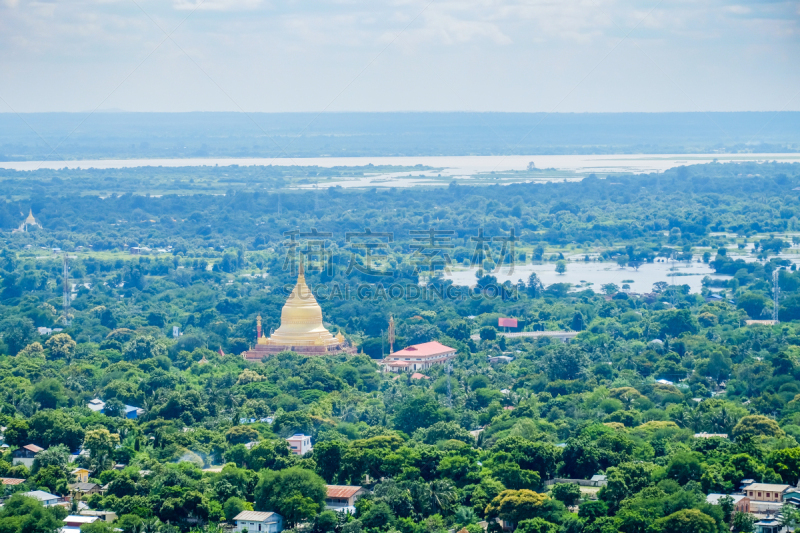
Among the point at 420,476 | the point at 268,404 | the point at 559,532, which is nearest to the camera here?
the point at 559,532

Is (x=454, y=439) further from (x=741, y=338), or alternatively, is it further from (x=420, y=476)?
(x=741, y=338)

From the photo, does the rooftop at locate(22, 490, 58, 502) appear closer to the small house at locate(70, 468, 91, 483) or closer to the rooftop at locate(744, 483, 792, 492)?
the small house at locate(70, 468, 91, 483)

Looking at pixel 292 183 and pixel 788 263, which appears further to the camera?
pixel 292 183

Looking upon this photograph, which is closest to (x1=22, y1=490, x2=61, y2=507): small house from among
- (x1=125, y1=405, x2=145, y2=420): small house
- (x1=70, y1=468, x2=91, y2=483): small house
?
(x1=70, y1=468, x2=91, y2=483): small house

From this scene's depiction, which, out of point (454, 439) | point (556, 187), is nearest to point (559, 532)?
point (454, 439)

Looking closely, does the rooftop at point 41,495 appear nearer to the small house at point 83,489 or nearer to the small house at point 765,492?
the small house at point 83,489

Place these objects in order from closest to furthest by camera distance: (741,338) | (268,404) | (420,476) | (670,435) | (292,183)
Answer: (420,476)
(670,435)
(268,404)
(741,338)
(292,183)
